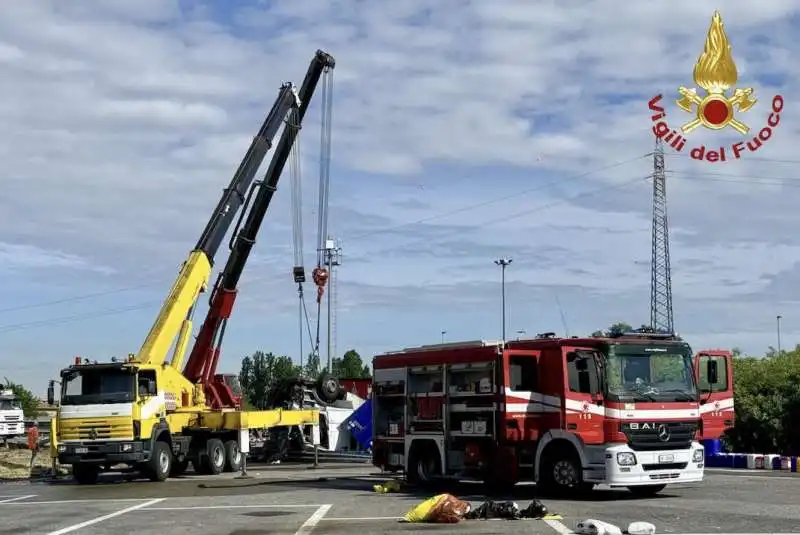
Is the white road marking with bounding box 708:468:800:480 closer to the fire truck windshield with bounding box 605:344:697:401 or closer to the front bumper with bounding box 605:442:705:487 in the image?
the front bumper with bounding box 605:442:705:487

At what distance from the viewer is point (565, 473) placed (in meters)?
→ 18.4

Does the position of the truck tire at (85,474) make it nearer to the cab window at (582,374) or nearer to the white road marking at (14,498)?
the white road marking at (14,498)

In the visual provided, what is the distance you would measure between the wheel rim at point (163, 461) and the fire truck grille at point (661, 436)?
43.7ft

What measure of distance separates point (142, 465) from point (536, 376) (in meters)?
12.0

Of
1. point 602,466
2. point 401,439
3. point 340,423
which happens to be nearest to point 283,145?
point 340,423

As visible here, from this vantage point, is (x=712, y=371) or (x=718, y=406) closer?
(x=712, y=371)

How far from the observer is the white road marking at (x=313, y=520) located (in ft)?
46.8

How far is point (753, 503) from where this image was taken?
17.1 m

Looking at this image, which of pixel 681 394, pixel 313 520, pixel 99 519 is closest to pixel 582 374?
pixel 681 394

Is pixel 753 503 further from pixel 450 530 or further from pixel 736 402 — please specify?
pixel 736 402

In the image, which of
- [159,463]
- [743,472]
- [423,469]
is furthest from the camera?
[159,463]

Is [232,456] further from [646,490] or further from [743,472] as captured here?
[646,490]

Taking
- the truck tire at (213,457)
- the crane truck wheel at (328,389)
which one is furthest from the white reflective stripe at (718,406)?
the crane truck wheel at (328,389)

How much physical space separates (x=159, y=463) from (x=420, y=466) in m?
8.03
